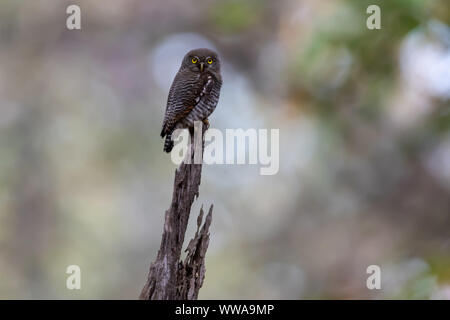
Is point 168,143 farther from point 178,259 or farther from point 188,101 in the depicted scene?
point 178,259

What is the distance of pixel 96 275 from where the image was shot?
10.8 m

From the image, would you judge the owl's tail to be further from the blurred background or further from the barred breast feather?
the blurred background

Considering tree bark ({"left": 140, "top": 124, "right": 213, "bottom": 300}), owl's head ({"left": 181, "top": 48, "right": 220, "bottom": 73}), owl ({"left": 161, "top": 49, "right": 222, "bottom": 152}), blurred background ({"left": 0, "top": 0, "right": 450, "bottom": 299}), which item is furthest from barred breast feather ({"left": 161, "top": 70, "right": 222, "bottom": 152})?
blurred background ({"left": 0, "top": 0, "right": 450, "bottom": 299})

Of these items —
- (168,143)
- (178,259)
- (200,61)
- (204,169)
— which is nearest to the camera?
(178,259)

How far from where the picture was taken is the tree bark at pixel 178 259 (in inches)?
157

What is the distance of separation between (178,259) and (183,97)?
197 centimetres

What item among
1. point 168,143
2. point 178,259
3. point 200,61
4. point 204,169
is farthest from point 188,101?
point 204,169

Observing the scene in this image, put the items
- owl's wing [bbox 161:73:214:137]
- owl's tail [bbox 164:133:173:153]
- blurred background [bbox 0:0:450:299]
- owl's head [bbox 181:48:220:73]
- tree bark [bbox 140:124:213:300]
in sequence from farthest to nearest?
blurred background [bbox 0:0:450:299], owl's head [bbox 181:48:220:73], owl's wing [bbox 161:73:214:137], owl's tail [bbox 164:133:173:153], tree bark [bbox 140:124:213:300]

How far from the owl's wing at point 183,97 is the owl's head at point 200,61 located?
14 cm

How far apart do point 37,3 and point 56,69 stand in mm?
1162

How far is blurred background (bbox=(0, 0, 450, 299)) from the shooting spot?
29.7ft

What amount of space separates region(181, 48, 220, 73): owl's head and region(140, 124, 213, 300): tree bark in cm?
213

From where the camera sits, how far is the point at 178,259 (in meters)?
4.07
